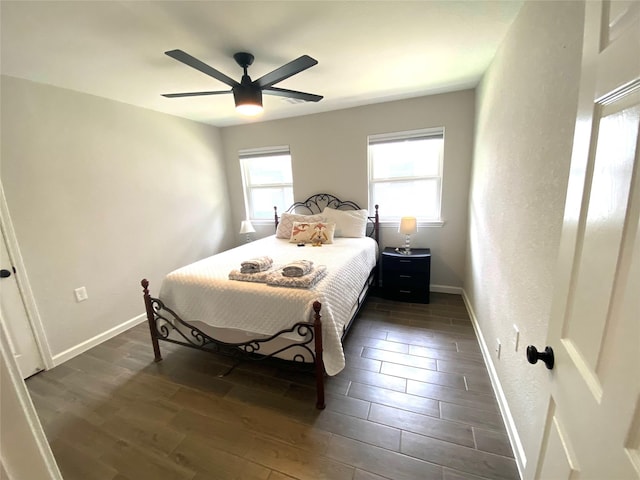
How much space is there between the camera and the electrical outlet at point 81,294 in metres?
2.44

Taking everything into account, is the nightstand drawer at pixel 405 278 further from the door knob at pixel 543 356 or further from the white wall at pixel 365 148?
the door knob at pixel 543 356

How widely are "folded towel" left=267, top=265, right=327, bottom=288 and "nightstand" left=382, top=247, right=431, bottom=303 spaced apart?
56.1 inches

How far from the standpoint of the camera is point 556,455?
69 cm

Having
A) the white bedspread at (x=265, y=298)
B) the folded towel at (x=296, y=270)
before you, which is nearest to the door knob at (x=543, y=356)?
the white bedspread at (x=265, y=298)

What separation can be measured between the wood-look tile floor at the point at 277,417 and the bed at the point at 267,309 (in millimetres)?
187

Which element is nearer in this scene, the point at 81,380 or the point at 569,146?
the point at 569,146

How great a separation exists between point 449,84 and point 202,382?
11.8 feet

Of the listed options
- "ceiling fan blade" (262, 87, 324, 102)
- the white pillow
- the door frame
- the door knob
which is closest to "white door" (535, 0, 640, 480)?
the door knob

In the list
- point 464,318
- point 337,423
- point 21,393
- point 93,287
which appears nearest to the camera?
point 21,393

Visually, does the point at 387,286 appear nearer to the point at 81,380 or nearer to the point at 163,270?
the point at 163,270

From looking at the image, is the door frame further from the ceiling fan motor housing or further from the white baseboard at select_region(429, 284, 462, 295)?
the white baseboard at select_region(429, 284, 462, 295)

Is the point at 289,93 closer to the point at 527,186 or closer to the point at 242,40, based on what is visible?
the point at 242,40

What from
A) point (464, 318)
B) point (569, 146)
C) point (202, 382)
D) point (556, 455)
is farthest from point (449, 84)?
point (202, 382)

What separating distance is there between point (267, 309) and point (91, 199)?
7.13ft
